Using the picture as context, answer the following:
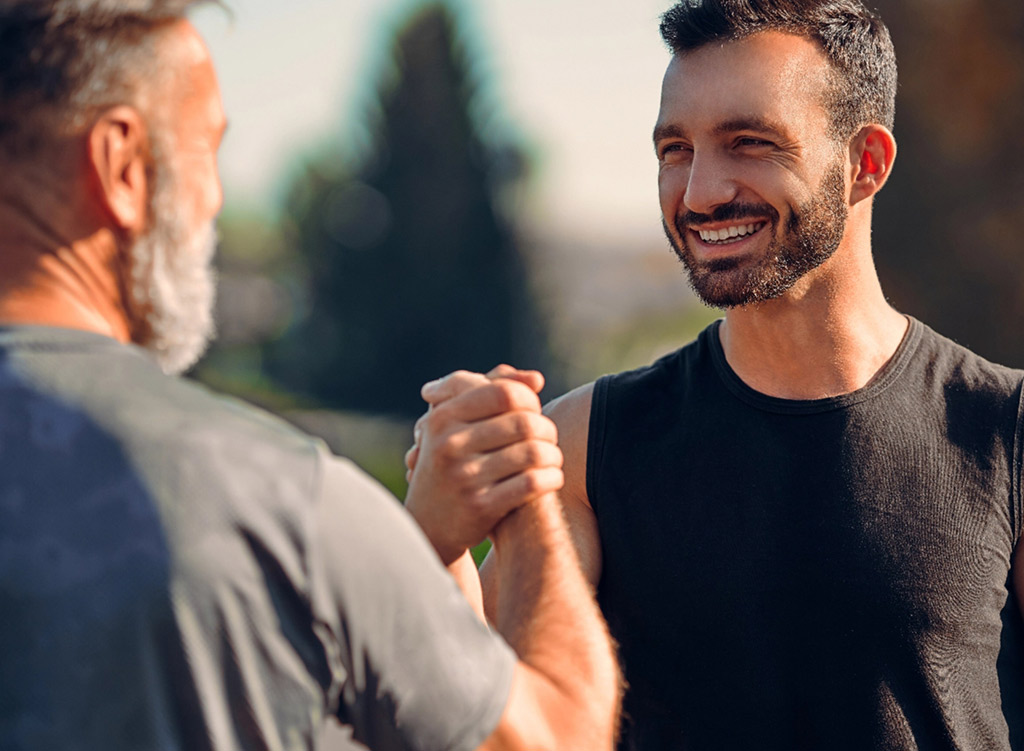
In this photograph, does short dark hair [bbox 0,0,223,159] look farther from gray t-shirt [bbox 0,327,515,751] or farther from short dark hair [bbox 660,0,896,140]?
short dark hair [bbox 660,0,896,140]

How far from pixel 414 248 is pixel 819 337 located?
33415 millimetres

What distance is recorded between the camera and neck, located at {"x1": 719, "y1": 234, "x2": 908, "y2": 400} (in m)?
2.72

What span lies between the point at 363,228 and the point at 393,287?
2273mm

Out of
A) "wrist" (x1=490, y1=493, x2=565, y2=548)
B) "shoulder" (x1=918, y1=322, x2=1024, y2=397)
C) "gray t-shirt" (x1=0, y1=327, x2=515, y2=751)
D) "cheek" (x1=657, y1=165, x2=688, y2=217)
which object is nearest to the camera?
"gray t-shirt" (x1=0, y1=327, x2=515, y2=751)

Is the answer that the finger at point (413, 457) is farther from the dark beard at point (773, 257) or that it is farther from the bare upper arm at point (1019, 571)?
the bare upper arm at point (1019, 571)

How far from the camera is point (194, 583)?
1323 millimetres

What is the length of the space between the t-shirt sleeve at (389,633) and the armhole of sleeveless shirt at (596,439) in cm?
123

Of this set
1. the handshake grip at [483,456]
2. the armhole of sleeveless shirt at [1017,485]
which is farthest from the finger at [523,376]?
the armhole of sleeveless shirt at [1017,485]

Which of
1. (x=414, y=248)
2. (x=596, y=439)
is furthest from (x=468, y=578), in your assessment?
(x=414, y=248)

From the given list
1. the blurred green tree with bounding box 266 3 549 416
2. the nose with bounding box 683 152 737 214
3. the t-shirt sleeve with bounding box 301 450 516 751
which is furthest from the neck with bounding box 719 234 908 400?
the blurred green tree with bounding box 266 3 549 416

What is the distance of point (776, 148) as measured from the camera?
2688 millimetres

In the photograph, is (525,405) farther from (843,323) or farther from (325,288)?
(325,288)

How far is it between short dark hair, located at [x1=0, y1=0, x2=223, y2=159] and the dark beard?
1597 mm

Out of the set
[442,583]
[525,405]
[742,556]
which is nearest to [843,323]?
[742,556]
